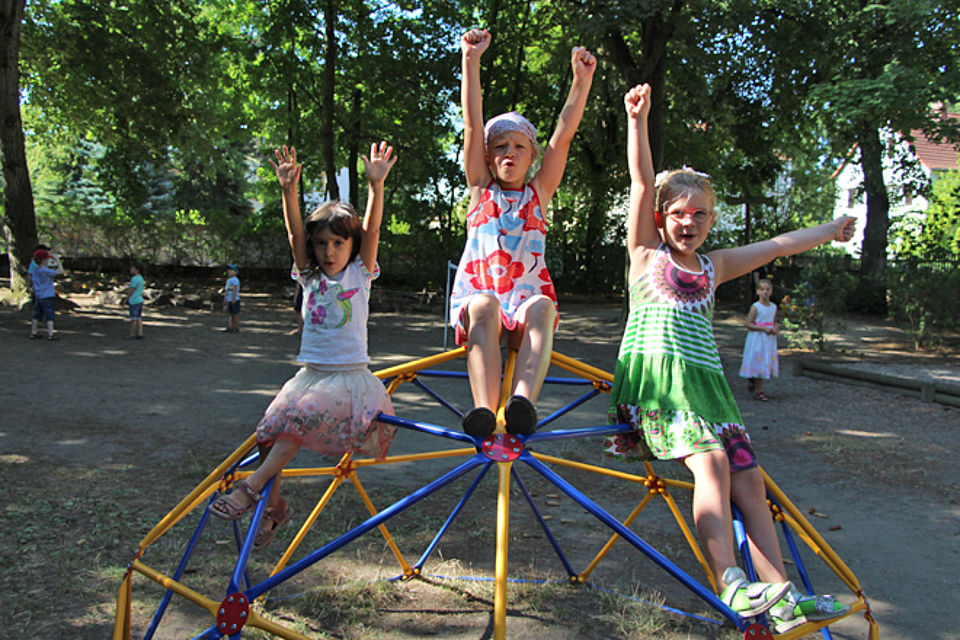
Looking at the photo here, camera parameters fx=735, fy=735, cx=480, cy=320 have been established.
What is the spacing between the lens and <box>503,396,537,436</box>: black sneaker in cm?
225

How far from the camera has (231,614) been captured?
2.12 m

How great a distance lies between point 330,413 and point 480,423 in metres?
0.64

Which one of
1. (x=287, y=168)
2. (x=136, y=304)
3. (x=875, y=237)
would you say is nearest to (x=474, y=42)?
(x=287, y=168)

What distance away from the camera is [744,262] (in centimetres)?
268

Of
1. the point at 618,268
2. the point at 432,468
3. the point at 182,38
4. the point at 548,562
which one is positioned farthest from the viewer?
the point at 618,268

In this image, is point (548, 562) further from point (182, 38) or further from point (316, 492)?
point (182, 38)

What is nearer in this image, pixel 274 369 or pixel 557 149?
pixel 557 149

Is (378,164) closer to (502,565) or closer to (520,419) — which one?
(520,419)

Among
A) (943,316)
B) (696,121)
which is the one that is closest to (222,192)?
(696,121)

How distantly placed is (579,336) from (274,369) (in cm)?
616

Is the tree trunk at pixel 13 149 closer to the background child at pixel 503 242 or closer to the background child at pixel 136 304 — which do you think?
the background child at pixel 136 304

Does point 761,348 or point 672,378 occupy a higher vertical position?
point 672,378

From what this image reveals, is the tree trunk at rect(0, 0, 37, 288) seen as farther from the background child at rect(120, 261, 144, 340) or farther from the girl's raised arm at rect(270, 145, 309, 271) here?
the girl's raised arm at rect(270, 145, 309, 271)

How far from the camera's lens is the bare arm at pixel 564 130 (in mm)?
2994
